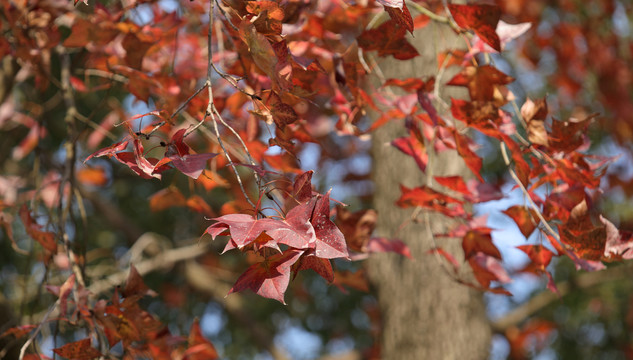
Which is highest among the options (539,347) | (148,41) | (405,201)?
(148,41)

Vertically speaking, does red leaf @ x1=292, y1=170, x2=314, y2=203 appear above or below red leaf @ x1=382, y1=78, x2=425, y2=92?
above

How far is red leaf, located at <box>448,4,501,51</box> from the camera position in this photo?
900mm

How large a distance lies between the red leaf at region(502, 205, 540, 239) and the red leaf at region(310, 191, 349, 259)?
1.62ft

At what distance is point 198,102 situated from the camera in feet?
3.94

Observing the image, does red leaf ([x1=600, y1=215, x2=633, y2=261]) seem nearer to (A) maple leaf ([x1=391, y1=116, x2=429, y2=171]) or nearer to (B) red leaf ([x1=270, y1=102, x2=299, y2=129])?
(A) maple leaf ([x1=391, y1=116, x2=429, y2=171])

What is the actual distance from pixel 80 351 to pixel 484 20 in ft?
2.64

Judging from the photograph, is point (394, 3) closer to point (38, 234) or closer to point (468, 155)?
point (468, 155)

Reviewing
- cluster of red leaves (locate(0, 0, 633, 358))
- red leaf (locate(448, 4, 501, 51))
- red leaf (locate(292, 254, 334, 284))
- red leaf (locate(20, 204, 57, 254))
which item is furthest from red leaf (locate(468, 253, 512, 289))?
red leaf (locate(20, 204, 57, 254))

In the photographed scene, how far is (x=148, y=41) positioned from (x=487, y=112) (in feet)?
2.22

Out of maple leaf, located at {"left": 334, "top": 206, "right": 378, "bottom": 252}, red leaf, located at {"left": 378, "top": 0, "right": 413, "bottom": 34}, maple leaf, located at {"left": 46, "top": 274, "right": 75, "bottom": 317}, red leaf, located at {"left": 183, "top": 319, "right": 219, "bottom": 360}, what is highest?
red leaf, located at {"left": 378, "top": 0, "right": 413, "bottom": 34}

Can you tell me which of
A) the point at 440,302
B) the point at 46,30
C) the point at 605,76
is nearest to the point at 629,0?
the point at 605,76

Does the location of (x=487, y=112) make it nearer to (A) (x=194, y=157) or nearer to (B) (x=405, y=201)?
(B) (x=405, y=201)

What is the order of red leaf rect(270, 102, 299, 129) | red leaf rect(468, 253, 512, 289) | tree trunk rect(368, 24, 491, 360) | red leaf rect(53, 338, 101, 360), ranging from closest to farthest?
red leaf rect(270, 102, 299, 129) → red leaf rect(53, 338, 101, 360) → red leaf rect(468, 253, 512, 289) → tree trunk rect(368, 24, 491, 360)

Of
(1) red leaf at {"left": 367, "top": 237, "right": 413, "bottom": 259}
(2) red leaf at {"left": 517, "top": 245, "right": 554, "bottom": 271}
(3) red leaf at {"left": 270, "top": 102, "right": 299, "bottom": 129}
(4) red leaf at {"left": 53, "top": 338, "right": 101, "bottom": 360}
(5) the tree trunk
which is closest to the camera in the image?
(3) red leaf at {"left": 270, "top": 102, "right": 299, "bottom": 129}
